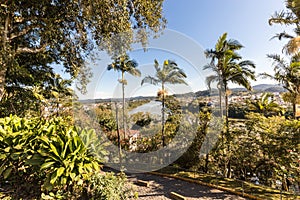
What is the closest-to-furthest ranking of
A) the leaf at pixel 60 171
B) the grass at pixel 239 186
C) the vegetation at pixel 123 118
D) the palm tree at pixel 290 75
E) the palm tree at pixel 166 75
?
the leaf at pixel 60 171, the vegetation at pixel 123 118, the grass at pixel 239 186, the palm tree at pixel 290 75, the palm tree at pixel 166 75

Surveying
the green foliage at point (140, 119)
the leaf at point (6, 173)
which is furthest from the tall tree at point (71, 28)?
the green foliage at point (140, 119)

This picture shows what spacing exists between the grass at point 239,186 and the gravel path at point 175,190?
0.41 meters

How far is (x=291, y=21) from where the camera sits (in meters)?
5.63

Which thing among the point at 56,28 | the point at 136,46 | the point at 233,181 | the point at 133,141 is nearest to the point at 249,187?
the point at 233,181

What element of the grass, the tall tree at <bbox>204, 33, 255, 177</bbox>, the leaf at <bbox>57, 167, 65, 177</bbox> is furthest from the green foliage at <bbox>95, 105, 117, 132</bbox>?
the leaf at <bbox>57, 167, 65, 177</bbox>

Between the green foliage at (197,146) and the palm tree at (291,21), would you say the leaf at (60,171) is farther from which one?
the palm tree at (291,21)

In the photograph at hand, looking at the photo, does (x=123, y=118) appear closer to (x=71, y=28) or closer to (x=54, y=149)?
(x=71, y=28)

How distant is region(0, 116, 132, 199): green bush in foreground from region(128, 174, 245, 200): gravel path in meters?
1.58

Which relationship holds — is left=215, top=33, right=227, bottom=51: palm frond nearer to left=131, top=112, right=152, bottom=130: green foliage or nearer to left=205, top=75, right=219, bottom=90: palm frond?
left=205, top=75, right=219, bottom=90: palm frond

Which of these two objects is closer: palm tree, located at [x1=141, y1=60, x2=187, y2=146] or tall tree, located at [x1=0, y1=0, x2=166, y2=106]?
tall tree, located at [x1=0, y1=0, x2=166, y2=106]

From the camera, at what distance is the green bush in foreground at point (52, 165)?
2.63 m

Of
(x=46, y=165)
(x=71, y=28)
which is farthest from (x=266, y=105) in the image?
(x=71, y=28)

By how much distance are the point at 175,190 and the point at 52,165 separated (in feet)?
11.9

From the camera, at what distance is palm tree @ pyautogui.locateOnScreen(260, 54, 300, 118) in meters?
6.02
